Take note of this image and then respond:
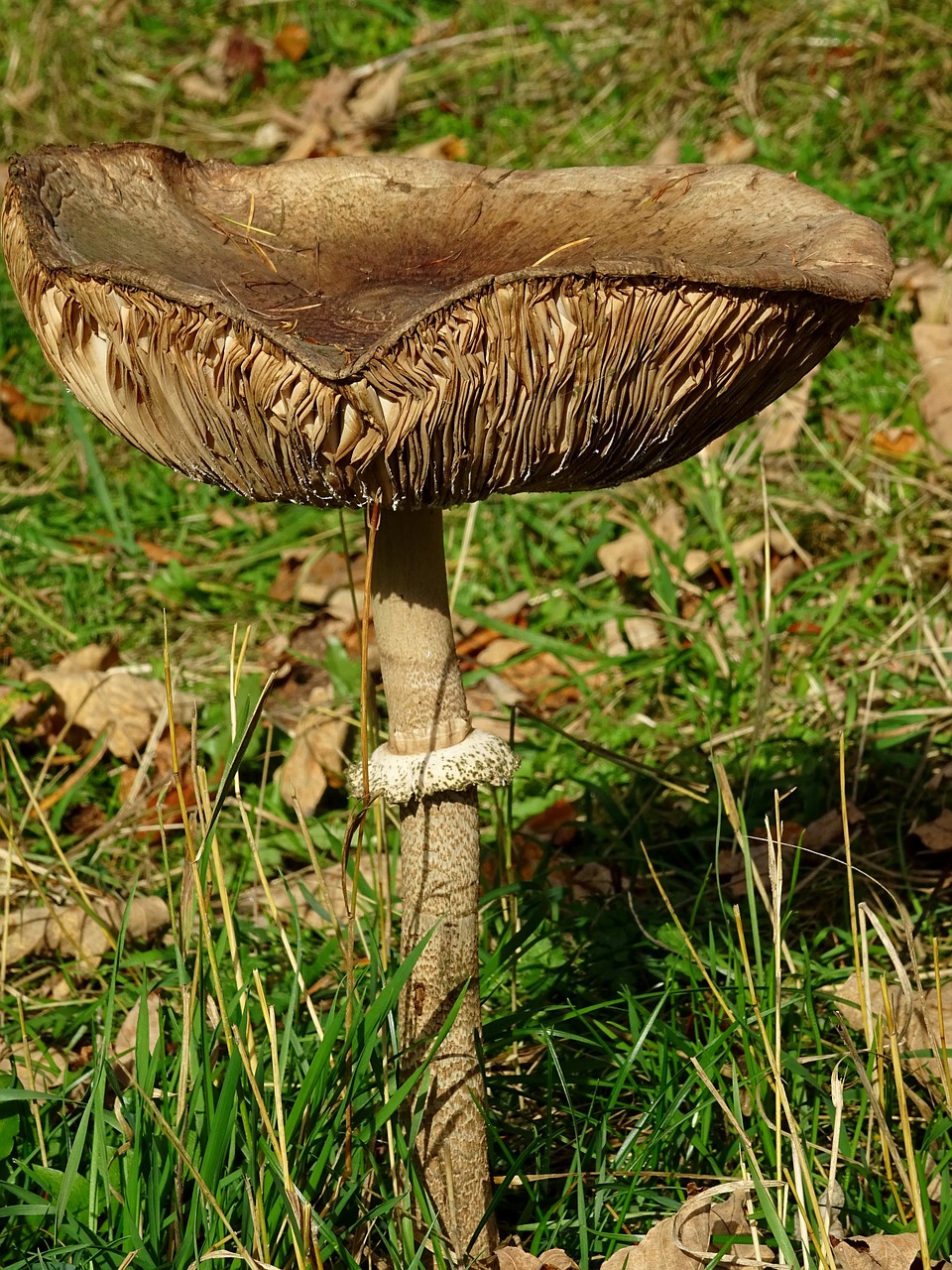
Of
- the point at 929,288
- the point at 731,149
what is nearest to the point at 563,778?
the point at 929,288

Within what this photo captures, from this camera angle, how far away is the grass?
7.84 feet

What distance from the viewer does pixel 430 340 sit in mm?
1847

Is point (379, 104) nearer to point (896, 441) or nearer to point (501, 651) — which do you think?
point (896, 441)

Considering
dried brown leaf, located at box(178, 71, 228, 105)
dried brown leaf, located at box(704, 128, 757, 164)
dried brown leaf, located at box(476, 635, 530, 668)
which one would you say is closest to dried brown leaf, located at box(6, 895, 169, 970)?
dried brown leaf, located at box(476, 635, 530, 668)

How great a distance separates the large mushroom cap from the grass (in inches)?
21.1

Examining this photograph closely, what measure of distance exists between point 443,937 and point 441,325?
129 cm

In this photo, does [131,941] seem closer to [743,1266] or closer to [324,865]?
[324,865]

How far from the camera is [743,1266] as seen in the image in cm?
230

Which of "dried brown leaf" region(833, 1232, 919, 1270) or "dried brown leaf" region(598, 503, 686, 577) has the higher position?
"dried brown leaf" region(598, 503, 686, 577)

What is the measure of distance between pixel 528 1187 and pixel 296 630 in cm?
277

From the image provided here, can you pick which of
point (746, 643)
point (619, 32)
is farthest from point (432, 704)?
point (619, 32)

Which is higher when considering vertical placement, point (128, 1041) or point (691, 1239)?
point (128, 1041)

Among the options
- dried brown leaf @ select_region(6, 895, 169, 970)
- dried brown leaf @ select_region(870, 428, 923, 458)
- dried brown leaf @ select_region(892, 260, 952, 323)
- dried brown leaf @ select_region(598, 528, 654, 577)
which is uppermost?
dried brown leaf @ select_region(892, 260, 952, 323)

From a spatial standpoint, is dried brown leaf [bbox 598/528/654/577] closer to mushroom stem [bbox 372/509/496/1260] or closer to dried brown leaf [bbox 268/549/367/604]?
dried brown leaf [bbox 268/549/367/604]
